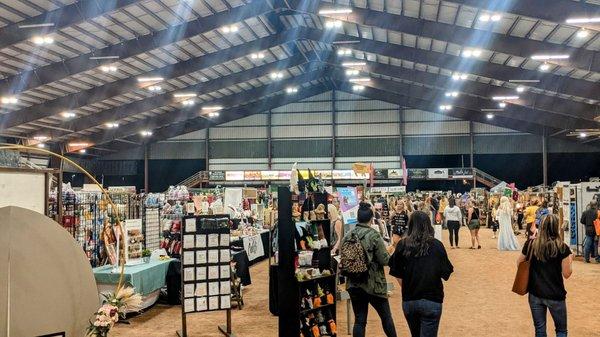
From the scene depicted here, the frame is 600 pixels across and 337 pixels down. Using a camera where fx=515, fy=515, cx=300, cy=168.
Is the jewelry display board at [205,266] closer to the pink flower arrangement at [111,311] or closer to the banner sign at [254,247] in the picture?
the pink flower arrangement at [111,311]

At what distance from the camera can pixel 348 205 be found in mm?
8273

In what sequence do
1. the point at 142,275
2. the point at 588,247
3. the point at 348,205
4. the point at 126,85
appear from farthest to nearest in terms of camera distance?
the point at 126,85, the point at 588,247, the point at 348,205, the point at 142,275

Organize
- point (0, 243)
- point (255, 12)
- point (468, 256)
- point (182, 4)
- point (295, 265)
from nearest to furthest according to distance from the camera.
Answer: point (0, 243) < point (295, 265) < point (468, 256) < point (182, 4) < point (255, 12)

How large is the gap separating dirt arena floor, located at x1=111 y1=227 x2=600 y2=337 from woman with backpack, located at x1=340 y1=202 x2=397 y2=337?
4.70 ft

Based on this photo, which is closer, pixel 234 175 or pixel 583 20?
pixel 583 20

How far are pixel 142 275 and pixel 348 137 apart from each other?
23.1 meters

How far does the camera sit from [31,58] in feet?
49.4

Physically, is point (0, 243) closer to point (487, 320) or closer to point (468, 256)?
point (487, 320)

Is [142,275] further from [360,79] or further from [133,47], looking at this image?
[360,79]

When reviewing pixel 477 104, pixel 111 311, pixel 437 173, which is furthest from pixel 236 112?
pixel 111 311

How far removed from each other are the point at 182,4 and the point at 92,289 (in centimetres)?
1233

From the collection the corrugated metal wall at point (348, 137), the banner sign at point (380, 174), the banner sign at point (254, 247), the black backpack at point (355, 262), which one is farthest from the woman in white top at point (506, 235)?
the corrugated metal wall at point (348, 137)

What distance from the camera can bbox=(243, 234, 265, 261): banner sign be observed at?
10.9 metres

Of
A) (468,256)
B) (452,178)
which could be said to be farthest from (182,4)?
(452,178)
